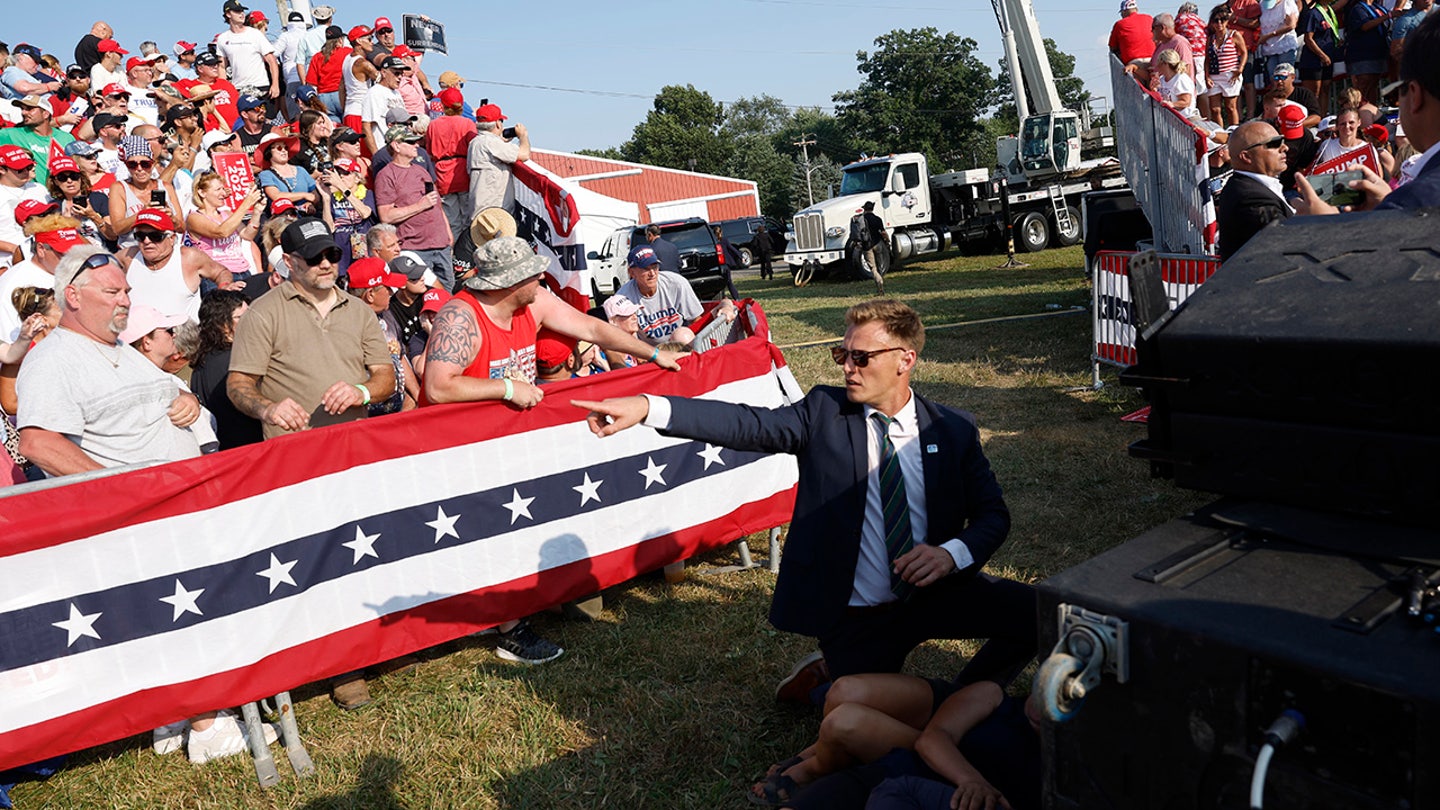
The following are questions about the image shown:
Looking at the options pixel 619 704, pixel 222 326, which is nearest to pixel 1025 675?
pixel 619 704

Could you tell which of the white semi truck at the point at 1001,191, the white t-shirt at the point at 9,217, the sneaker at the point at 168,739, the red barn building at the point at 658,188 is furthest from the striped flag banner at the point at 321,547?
the red barn building at the point at 658,188

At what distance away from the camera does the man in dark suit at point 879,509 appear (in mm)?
3434

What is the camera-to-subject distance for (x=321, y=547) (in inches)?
169

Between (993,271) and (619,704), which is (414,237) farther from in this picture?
(993,271)

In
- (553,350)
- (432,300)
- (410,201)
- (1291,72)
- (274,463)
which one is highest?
(1291,72)

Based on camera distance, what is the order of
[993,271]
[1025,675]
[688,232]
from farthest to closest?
1. [688,232]
2. [993,271]
3. [1025,675]

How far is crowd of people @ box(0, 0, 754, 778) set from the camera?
14.4 ft

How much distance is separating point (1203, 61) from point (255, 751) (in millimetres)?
13872

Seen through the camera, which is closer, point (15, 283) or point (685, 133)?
point (15, 283)

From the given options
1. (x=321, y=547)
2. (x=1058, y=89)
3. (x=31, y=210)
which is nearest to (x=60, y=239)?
(x=31, y=210)

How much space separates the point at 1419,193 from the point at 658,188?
53.8m

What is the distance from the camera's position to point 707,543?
18.5 ft

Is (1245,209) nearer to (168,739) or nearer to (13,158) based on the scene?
(168,739)

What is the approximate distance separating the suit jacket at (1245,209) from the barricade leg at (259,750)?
4996 mm
